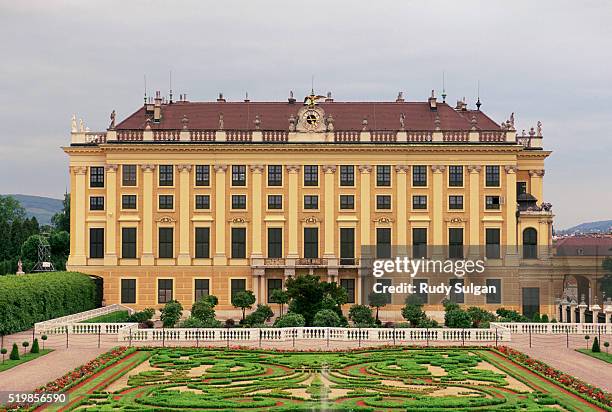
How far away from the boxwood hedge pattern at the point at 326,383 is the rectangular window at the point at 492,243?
25.8 metres

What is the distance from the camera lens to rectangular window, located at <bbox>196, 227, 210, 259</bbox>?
228ft

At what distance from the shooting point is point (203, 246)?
69.6 metres

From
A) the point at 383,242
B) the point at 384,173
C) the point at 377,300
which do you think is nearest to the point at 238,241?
the point at 383,242

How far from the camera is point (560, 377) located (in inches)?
1401

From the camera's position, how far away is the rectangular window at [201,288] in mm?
68875

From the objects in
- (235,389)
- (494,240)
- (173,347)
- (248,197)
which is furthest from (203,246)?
(235,389)

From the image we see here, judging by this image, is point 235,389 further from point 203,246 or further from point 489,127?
point 489,127

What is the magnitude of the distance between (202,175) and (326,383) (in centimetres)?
3674

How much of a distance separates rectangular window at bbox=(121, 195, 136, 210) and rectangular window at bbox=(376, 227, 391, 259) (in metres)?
17.3

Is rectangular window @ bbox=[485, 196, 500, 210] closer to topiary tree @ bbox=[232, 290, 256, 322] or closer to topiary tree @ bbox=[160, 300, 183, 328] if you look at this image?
topiary tree @ bbox=[232, 290, 256, 322]

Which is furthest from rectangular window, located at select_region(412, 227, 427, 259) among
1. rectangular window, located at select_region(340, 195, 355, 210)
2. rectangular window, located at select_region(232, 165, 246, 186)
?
rectangular window, located at select_region(232, 165, 246, 186)

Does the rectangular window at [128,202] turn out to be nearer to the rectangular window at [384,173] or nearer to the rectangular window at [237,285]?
the rectangular window at [237,285]

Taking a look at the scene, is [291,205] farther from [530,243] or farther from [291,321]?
[291,321]

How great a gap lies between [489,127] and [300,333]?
98.0 ft
